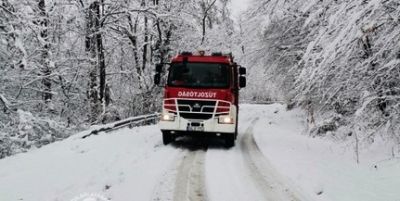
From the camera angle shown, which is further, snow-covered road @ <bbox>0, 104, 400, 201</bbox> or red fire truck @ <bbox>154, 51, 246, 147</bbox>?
red fire truck @ <bbox>154, 51, 246, 147</bbox>

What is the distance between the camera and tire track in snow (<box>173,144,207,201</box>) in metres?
8.23

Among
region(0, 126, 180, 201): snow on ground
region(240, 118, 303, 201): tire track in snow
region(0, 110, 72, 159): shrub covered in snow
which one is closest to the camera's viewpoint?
region(240, 118, 303, 201): tire track in snow

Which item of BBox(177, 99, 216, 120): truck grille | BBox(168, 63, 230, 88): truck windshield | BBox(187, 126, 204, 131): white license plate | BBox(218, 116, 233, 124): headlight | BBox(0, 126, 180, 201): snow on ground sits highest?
BBox(168, 63, 230, 88): truck windshield

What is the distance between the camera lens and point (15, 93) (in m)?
17.7

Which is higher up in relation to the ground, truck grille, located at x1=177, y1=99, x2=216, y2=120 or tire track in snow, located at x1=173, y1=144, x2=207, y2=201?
truck grille, located at x1=177, y1=99, x2=216, y2=120

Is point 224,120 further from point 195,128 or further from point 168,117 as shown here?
point 168,117

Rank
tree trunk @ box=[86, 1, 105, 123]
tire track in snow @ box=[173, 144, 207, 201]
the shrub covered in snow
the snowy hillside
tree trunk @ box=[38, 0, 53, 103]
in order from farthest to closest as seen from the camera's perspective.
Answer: tree trunk @ box=[86, 1, 105, 123], tree trunk @ box=[38, 0, 53, 103], the shrub covered in snow, the snowy hillside, tire track in snow @ box=[173, 144, 207, 201]

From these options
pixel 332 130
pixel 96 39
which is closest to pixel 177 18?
pixel 96 39

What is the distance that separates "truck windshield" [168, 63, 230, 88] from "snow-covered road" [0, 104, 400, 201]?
187cm

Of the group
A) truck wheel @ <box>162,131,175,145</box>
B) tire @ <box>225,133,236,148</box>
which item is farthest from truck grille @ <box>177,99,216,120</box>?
tire @ <box>225,133,236,148</box>

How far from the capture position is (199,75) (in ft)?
49.0

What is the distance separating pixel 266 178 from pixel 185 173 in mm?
1641

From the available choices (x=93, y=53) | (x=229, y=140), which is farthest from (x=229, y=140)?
(x=93, y=53)

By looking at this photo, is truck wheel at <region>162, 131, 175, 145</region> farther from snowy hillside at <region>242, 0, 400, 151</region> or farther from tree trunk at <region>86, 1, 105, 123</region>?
tree trunk at <region>86, 1, 105, 123</region>
